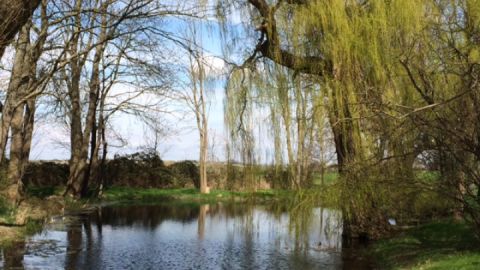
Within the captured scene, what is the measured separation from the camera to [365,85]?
9.73 meters

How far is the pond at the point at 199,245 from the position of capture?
10.9 metres

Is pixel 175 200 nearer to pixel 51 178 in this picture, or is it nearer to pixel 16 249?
pixel 51 178

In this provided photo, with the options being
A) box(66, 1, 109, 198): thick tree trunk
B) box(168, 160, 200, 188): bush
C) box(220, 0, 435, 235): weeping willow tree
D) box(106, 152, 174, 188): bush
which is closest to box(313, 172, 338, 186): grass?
box(220, 0, 435, 235): weeping willow tree

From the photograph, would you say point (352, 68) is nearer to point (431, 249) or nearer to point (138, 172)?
point (431, 249)

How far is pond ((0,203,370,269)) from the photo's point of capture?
10.9 m

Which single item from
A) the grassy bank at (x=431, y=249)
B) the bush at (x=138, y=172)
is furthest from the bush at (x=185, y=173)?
the grassy bank at (x=431, y=249)

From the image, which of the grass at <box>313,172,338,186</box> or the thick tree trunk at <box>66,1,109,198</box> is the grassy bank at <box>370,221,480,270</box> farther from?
the thick tree trunk at <box>66,1,109,198</box>

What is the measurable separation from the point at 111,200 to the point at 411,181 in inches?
880

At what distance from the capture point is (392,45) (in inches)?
384

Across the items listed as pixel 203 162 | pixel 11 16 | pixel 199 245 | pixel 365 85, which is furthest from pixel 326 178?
pixel 203 162

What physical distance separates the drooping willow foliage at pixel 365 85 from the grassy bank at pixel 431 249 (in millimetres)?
972

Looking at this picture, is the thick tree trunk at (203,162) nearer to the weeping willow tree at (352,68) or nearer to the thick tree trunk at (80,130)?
the thick tree trunk at (80,130)

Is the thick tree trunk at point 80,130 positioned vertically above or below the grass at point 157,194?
above

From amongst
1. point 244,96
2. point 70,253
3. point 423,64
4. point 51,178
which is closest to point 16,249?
point 70,253
